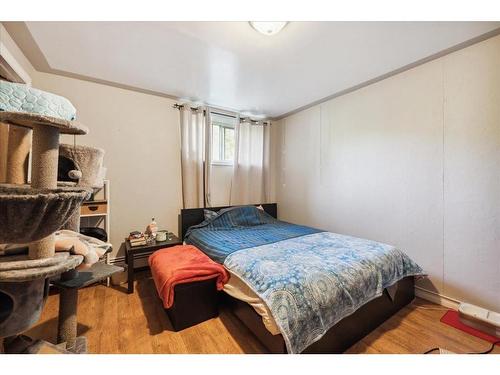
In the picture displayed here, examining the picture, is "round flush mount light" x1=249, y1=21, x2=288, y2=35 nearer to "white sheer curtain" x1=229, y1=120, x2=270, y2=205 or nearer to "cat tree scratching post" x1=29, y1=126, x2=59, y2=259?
"cat tree scratching post" x1=29, y1=126, x2=59, y2=259

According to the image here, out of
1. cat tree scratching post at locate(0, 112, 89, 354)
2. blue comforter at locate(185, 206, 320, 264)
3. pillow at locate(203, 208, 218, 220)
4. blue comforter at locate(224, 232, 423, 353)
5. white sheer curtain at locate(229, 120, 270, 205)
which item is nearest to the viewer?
cat tree scratching post at locate(0, 112, 89, 354)

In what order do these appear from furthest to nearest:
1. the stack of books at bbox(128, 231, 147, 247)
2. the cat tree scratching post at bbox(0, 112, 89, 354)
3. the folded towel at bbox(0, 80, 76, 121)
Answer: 1. the stack of books at bbox(128, 231, 147, 247)
2. the folded towel at bbox(0, 80, 76, 121)
3. the cat tree scratching post at bbox(0, 112, 89, 354)

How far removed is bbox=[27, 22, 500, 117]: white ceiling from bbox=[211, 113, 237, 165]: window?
641 millimetres

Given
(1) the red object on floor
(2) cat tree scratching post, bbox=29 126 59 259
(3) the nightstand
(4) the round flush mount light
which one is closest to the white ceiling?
(4) the round flush mount light

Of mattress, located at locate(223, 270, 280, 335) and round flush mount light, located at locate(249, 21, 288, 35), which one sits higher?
round flush mount light, located at locate(249, 21, 288, 35)

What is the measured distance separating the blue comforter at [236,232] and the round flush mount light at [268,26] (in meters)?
1.77

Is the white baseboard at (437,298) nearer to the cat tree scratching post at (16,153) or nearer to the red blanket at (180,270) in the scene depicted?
the red blanket at (180,270)

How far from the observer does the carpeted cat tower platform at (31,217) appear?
24.2 inches

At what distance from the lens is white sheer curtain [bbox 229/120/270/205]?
3283mm

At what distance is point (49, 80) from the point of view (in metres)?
2.16

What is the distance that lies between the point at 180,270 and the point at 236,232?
1.00 m

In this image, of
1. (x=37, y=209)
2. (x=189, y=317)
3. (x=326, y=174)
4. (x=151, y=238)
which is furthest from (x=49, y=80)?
(x=326, y=174)

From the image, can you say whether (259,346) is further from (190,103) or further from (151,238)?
(190,103)
